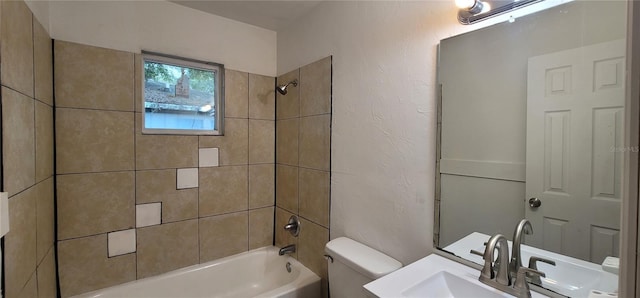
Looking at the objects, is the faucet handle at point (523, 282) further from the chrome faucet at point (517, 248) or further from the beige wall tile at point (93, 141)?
the beige wall tile at point (93, 141)

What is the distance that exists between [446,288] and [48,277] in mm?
1945

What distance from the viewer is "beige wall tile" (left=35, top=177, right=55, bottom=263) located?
1235mm

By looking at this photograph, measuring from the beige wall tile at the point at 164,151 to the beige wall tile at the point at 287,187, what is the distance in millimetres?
670

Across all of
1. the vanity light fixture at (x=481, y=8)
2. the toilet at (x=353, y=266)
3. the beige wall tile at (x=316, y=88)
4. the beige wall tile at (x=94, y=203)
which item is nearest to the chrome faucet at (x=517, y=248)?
the toilet at (x=353, y=266)

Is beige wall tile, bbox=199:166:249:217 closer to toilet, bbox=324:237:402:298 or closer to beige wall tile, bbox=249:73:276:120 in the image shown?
beige wall tile, bbox=249:73:276:120

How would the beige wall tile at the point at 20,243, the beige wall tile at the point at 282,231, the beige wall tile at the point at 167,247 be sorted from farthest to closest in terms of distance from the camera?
the beige wall tile at the point at 282,231
the beige wall tile at the point at 167,247
the beige wall tile at the point at 20,243

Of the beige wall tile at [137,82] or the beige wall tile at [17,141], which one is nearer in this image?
the beige wall tile at [17,141]

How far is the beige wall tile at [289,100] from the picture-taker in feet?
6.80

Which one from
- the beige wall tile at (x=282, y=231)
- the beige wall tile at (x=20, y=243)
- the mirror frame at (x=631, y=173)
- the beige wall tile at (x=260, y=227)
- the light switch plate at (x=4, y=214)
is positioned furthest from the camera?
the beige wall tile at (x=260, y=227)

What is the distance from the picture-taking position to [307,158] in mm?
1970

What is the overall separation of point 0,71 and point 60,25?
925mm

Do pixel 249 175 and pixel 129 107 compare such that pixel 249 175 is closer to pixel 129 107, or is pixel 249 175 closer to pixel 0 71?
pixel 129 107

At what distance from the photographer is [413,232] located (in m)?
1.30

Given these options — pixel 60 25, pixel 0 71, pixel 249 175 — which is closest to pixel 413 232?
pixel 249 175
